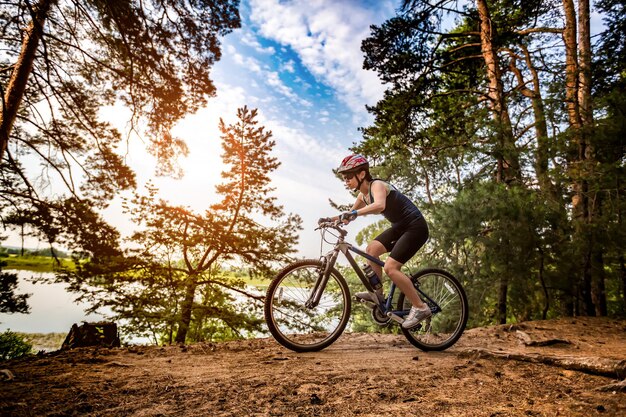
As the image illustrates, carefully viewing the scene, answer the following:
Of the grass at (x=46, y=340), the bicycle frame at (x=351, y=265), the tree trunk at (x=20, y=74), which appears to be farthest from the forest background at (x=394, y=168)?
the grass at (x=46, y=340)

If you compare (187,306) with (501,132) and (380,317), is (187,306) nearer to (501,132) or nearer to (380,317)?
(380,317)

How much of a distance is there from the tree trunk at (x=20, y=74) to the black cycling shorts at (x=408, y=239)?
8.21 meters

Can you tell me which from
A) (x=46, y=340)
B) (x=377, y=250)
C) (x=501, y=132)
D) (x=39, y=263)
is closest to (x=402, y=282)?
(x=377, y=250)

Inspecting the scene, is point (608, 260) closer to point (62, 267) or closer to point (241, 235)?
point (241, 235)

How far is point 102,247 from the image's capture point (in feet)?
26.3

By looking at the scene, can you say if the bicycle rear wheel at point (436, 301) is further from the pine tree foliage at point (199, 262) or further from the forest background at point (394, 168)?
the pine tree foliage at point (199, 262)

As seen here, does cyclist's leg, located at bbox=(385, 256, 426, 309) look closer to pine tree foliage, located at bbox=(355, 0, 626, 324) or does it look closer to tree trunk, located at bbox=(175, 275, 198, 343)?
pine tree foliage, located at bbox=(355, 0, 626, 324)

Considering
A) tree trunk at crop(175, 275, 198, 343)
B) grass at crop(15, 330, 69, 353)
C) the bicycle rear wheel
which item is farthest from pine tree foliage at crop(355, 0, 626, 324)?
grass at crop(15, 330, 69, 353)

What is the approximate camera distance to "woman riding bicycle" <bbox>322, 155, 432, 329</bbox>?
151 inches

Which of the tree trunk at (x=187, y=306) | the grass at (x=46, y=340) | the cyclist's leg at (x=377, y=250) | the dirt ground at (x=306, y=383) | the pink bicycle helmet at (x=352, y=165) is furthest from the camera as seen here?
the grass at (x=46, y=340)

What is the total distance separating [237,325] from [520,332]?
26.3 feet

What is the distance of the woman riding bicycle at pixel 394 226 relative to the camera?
151 inches

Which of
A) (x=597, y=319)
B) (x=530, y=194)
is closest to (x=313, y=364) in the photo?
(x=530, y=194)

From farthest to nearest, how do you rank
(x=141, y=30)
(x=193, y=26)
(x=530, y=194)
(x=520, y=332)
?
(x=193, y=26), (x=141, y=30), (x=530, y=194), (x=520, y=332)
